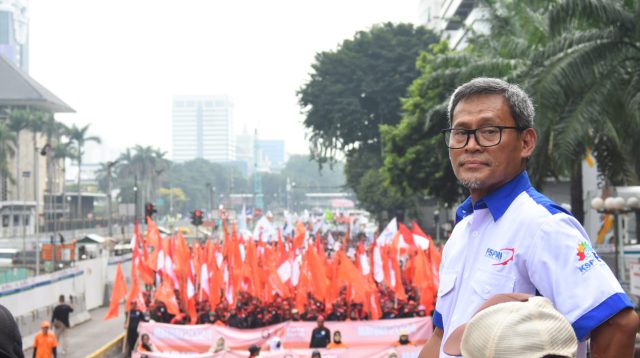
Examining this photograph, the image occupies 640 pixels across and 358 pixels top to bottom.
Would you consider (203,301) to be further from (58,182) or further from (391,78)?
(58,182)

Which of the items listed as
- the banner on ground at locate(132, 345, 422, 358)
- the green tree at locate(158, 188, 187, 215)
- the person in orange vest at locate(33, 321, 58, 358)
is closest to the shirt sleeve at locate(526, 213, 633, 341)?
the banner on ground at locate(132, 345, 422, 358)

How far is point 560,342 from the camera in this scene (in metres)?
1.77

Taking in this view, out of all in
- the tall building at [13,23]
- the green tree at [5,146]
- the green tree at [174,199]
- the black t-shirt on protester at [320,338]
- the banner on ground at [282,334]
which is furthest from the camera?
the tall building at [13,23]

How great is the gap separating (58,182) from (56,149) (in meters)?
16.3

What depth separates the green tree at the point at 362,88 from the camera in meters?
58.1

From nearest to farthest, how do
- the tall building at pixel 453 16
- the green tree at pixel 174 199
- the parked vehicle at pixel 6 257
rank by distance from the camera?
1. the parked vehicle at pixel 6 257
2. the tall building at pixel 453 16
3. the green tree at pixel 174 199

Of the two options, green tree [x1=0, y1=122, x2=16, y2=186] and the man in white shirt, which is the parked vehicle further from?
the man in white shirt

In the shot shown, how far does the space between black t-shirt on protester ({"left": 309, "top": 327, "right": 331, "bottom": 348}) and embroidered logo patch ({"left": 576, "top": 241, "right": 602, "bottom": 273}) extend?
12.5 m

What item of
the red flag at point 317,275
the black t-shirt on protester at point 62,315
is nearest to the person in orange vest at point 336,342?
the red flag at point 317,275

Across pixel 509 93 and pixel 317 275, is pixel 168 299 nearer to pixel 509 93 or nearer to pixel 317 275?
pixel 317 275

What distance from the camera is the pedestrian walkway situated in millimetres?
19391

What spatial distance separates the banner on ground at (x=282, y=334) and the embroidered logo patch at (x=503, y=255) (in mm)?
12996

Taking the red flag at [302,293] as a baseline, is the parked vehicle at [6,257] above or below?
below

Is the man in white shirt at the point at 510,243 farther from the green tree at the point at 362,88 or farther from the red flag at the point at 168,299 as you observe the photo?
the green tree at the point at 362,88
